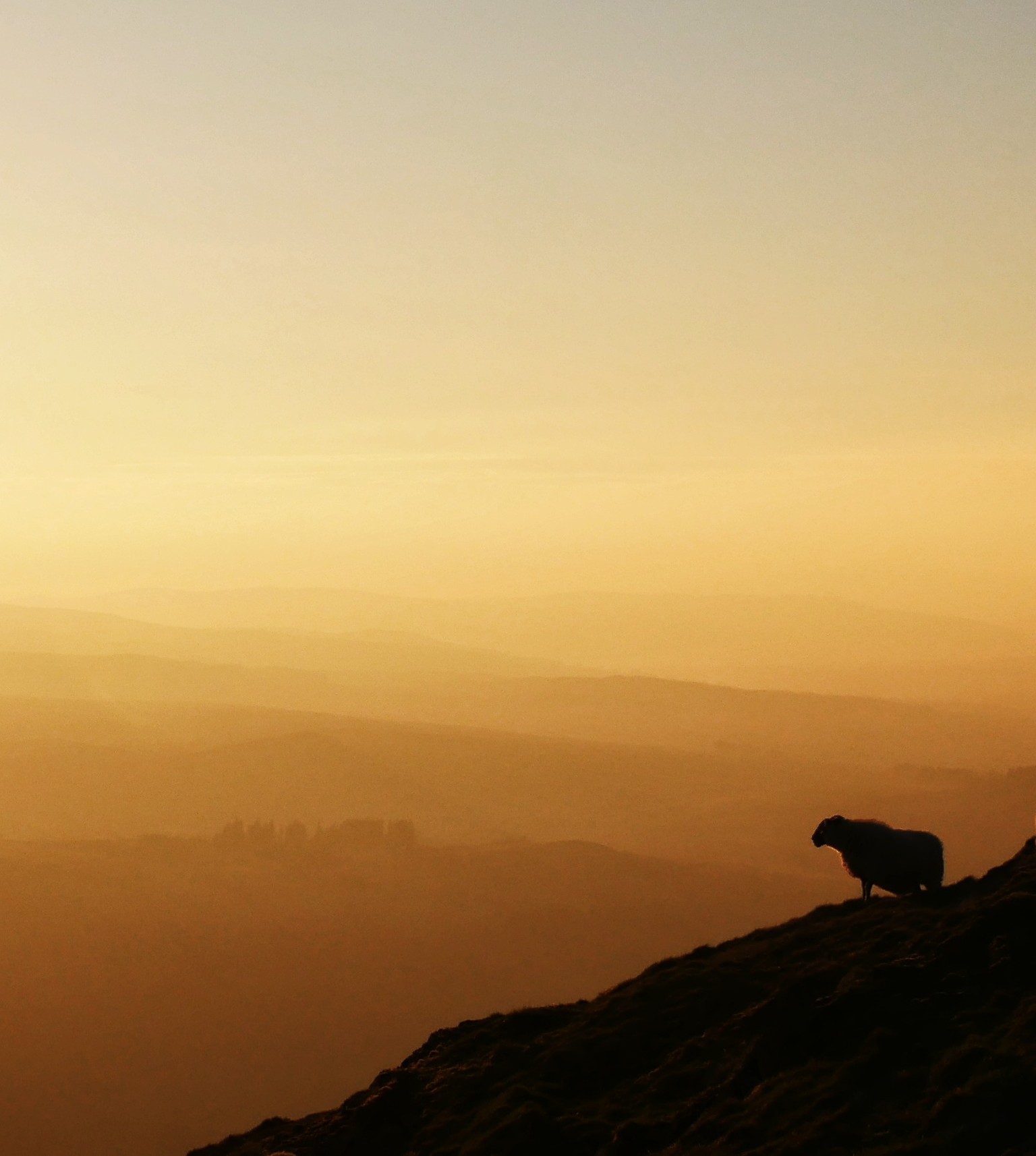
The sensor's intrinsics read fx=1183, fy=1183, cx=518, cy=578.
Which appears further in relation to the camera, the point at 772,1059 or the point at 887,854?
the point at 887,854

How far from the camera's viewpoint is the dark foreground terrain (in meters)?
22.2

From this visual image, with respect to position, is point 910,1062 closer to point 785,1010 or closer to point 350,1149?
point 785,1010

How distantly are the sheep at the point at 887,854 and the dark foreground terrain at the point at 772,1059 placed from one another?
1.28 metres

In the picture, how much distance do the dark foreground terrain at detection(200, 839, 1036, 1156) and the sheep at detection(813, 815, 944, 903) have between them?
4.19ft

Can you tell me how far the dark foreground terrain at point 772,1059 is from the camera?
72.7ft

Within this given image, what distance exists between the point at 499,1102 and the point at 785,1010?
29.3 ft

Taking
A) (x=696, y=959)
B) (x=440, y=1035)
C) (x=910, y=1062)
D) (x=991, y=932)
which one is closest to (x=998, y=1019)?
(x=910, y=1062)

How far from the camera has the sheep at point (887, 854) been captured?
3853 centimetres

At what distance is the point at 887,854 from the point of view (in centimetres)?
3875

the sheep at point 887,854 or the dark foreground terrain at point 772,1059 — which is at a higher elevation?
the sheep at point 887,854

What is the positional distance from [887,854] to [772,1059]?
44.6 ft

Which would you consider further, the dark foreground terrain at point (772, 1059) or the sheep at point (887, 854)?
the sheep at point (887, 854)

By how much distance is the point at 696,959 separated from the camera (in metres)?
39.8

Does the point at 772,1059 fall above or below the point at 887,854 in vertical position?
below
